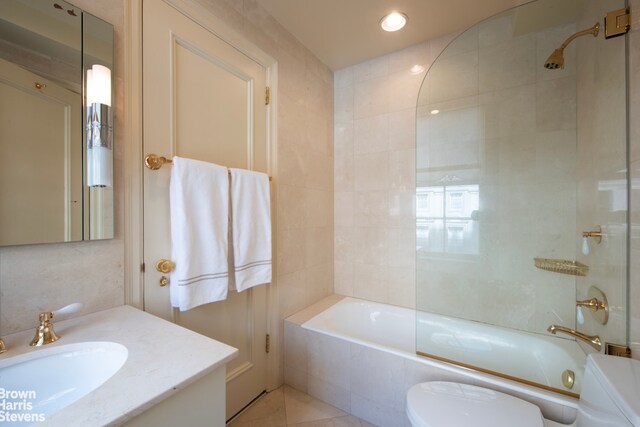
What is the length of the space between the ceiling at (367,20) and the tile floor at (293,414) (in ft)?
8.20

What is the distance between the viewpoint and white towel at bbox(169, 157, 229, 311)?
1084mm

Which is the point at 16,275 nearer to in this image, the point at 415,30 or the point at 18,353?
the point at 18,353

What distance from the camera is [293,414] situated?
60.2 inches

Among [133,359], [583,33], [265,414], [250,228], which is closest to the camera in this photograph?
[133,359]

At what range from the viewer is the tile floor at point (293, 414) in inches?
57.7

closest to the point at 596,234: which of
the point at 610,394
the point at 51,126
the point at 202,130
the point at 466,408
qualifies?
the point at 610,394

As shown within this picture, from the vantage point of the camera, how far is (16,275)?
766 mm

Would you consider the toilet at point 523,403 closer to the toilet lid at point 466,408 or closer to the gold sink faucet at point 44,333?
the toilet lid at point 466,408

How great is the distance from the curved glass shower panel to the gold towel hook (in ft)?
5.27

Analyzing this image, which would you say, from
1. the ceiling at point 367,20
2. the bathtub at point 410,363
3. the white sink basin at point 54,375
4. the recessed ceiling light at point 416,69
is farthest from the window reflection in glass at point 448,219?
the white sink basin at point 54,375

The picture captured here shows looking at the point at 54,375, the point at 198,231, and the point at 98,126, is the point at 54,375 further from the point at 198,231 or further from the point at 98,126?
the point at 98,126

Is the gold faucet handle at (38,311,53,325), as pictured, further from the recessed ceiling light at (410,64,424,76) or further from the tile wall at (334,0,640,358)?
the recessed ceiling light at (410,64,424,76)

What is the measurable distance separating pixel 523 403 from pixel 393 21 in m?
2.22

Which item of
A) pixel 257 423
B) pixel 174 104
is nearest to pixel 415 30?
pixel 174 104
